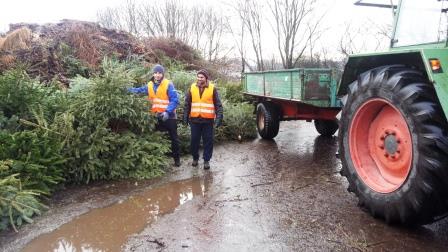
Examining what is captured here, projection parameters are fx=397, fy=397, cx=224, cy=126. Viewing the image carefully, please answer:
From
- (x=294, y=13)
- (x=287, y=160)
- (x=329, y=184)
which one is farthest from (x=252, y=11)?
(x=329, y=184)

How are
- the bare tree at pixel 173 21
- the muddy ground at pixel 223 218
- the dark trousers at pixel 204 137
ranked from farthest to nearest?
1. the bare tree at pixel 173 21
2. the dark trousers at pixel 204 137
3. the muddy ground at pixel 223 218

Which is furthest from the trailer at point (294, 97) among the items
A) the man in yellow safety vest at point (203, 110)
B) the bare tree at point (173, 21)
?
A: the bare tree at point (173, 21)

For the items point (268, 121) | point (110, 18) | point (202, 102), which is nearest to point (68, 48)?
point (268, 121)

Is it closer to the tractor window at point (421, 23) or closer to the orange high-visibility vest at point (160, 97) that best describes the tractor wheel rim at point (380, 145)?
the tractor window at point (421, 23)

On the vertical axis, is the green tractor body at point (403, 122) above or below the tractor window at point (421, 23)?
below

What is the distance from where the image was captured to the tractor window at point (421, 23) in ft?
12.2

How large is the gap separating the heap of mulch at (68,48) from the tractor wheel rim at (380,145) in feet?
22.4

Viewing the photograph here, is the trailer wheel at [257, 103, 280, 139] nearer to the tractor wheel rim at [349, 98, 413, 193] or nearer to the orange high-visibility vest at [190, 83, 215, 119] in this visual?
the orange high-visibility vest at [190, 83, 215, 119]

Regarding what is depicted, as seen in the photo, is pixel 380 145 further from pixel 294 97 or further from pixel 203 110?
pixel 294 97

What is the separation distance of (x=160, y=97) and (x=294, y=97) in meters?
2.32

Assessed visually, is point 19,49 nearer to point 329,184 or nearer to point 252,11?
point 329,184

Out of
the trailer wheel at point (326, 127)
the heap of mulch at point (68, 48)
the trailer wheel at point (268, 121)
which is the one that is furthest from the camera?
the heap of mulch at point (68, 48)

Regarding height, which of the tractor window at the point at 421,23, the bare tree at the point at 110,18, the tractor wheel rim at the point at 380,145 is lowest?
the tractor wheel rim at the point at 380,145

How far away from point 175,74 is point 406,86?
6.81 m
